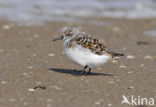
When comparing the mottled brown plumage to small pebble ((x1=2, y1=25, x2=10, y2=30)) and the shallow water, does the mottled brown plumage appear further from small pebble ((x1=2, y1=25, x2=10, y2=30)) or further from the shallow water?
the shallow water

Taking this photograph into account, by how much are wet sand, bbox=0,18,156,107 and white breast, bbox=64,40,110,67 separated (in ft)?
1.23

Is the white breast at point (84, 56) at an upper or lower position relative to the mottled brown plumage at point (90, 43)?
lower

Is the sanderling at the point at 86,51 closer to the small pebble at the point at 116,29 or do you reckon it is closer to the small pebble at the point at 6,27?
the small pebble at the point at 6,27

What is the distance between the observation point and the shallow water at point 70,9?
18.5m

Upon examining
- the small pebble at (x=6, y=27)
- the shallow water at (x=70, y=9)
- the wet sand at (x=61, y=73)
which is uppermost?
the shallow water at (x=70, y=9)

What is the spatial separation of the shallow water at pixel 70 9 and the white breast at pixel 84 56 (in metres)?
8.21

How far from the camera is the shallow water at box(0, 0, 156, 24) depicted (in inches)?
730

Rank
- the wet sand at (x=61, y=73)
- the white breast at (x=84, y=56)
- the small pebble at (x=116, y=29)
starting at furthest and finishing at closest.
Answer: the small pebble at (x=116, y=29) < the white breast at (x=84, y=56) < the wet sand at (x=61, y=73)

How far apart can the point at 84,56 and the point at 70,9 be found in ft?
41.0

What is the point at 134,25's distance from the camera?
722 inches

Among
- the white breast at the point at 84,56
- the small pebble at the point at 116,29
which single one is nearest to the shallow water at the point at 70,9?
the small pebble at the point at 116,29

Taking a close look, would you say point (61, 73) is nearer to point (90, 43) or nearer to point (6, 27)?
point (90, 43)

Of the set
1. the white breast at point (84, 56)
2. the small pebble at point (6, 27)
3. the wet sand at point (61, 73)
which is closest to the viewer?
the wet sand at point (61, 73)

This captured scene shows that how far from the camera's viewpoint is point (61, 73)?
9703 millimetres
